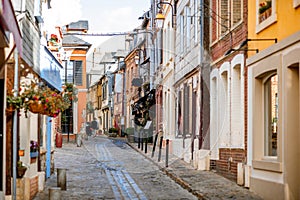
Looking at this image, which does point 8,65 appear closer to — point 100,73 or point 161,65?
point 161,65

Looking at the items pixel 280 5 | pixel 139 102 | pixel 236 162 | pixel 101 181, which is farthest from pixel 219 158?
pixel 139 102

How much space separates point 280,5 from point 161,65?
67.8 ft

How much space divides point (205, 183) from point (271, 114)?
112 inches

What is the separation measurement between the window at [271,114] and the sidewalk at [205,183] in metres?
1.01

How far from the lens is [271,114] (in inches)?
526

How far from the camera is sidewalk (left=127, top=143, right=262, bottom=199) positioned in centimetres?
1310

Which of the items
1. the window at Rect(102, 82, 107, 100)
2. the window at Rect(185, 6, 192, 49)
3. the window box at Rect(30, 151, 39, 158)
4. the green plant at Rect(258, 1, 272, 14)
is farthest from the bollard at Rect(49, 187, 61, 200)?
the window at Rect(102, 82, 107, 100)

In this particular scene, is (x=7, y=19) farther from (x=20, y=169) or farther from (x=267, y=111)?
(x=267, y=111)

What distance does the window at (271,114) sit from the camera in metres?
13.0

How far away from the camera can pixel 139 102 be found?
4141 cm

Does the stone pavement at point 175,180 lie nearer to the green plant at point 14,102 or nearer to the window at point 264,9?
the green plant at point 14,102

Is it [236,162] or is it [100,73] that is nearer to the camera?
[236,162]

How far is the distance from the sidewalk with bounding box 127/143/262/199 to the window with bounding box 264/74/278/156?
101cm

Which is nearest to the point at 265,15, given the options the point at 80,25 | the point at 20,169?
the point at 20,169
